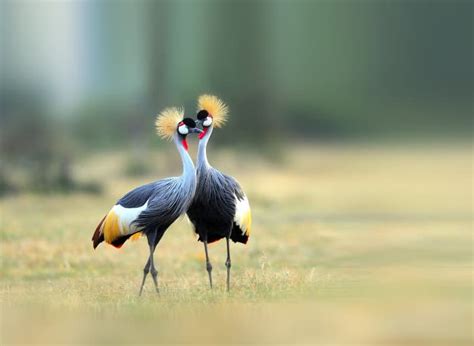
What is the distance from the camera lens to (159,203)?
385 inches

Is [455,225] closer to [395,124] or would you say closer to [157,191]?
[157,191]

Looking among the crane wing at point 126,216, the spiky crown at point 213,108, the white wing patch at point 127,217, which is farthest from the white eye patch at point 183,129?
the white wing patch at point 127,217

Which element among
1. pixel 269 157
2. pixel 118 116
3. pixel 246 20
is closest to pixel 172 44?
pixel 246 20

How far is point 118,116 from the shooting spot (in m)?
37.6

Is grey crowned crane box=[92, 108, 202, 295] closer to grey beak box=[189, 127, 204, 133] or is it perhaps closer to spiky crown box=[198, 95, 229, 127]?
grey beak box=[189, 127, 204, 133]

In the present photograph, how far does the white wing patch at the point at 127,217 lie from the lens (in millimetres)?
9875

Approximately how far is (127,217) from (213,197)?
102cm

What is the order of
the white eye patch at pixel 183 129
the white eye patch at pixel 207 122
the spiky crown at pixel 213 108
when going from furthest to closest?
1. the spiky crown at pixel 213 108
2. the white eye patch at pixel 207 122
3. the white eye patch at pixel 183 129

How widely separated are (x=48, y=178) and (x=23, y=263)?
8113mm

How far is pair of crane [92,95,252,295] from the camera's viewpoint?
9828 mm

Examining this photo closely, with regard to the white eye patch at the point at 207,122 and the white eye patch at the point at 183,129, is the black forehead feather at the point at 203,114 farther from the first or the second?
the white eye patch at the point at 183,129

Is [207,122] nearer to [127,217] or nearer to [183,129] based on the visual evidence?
[183,129]

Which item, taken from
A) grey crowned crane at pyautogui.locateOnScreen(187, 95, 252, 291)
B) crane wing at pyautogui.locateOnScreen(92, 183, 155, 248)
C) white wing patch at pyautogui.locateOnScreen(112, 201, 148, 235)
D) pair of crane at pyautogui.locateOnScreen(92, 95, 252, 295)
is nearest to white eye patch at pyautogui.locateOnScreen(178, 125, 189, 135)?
pair of crane at pyautogui.locateOnScreen(92, 95, 252, 295)

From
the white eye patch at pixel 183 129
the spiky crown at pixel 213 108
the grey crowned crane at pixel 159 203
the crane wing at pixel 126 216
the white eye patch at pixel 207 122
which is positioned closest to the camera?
the grey crowned crane at pixel 159 203
